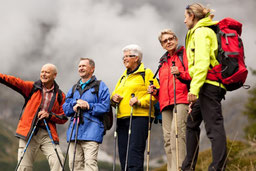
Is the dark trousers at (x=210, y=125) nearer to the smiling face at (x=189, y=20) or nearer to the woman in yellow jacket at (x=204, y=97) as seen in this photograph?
the woman in yellow jacket at (x=204, y=97)

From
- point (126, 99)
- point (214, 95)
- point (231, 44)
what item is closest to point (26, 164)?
point (126, 99)

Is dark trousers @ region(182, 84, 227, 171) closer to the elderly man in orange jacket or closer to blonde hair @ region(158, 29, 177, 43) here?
blonde hair @ region(158, 29, 177, 43)

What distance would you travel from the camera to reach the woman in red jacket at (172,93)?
17.9ft

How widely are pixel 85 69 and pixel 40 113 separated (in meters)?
1.49

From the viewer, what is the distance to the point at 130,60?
7.13 m

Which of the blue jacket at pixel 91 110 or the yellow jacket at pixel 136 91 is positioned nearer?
the blue jacket at pixel 91 110

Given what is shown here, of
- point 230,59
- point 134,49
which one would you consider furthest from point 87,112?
point 230,59

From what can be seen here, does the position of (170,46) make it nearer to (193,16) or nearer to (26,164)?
(193,16)

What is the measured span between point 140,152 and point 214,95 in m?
2.32

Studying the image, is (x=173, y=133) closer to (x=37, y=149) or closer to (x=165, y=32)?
(x=165, y=32)

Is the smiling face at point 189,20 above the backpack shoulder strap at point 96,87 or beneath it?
above

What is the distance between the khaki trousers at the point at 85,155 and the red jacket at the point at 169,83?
1.64m

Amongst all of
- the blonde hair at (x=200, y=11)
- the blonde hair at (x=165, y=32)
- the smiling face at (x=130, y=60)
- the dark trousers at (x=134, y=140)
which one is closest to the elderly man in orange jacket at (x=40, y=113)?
the dark trousers at (x=134, y=140)

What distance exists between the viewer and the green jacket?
14.8 feet
